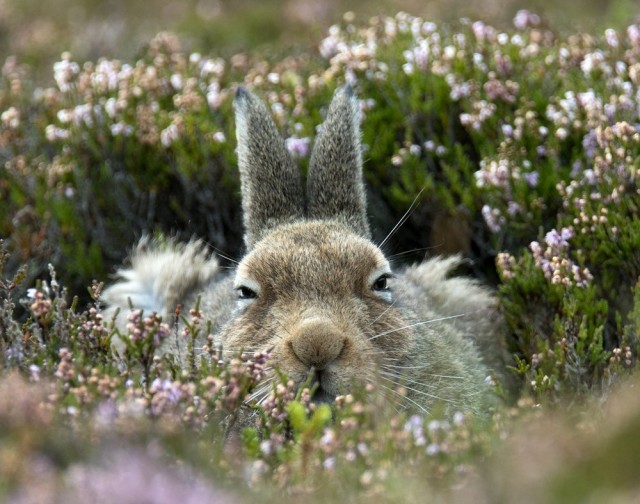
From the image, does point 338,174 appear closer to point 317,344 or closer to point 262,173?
point 262,173

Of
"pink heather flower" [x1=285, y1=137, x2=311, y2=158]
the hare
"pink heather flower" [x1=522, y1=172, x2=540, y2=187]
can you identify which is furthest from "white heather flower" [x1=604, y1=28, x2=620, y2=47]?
"pink heather flower" [x1=285, y1=137, x2=311, y2=158]

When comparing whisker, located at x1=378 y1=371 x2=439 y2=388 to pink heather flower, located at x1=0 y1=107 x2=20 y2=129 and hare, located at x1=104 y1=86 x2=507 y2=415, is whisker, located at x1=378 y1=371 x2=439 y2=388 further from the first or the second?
pink heather flower, located at x1=0 y1=107 x2=20 y2=129

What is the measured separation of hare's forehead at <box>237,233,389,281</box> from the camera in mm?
5391

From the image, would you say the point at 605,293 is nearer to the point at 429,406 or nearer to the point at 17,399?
the point at 429,406

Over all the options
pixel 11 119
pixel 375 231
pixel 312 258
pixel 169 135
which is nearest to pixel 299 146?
pixel 375 231

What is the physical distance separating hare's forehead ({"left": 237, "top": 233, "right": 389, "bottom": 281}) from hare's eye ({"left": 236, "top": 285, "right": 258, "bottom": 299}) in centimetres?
8

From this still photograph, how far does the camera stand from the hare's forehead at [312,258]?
5.39 meters

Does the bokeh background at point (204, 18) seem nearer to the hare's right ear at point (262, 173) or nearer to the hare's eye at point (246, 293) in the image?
the hare's right ear at point (262, 173)

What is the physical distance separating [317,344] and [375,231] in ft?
9.64

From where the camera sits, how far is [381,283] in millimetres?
5707

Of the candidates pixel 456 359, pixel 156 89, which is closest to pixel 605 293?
pixel 456 359

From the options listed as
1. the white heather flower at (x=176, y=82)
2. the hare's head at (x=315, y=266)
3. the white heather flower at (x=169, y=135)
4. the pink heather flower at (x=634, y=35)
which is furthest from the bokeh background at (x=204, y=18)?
the hare's head at (x=315, y=266)

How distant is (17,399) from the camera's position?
10.5 feet

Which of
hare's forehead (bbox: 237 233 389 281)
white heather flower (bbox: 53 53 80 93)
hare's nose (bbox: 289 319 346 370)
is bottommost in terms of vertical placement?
hare's nose (bbox: 289 319 346 370)
